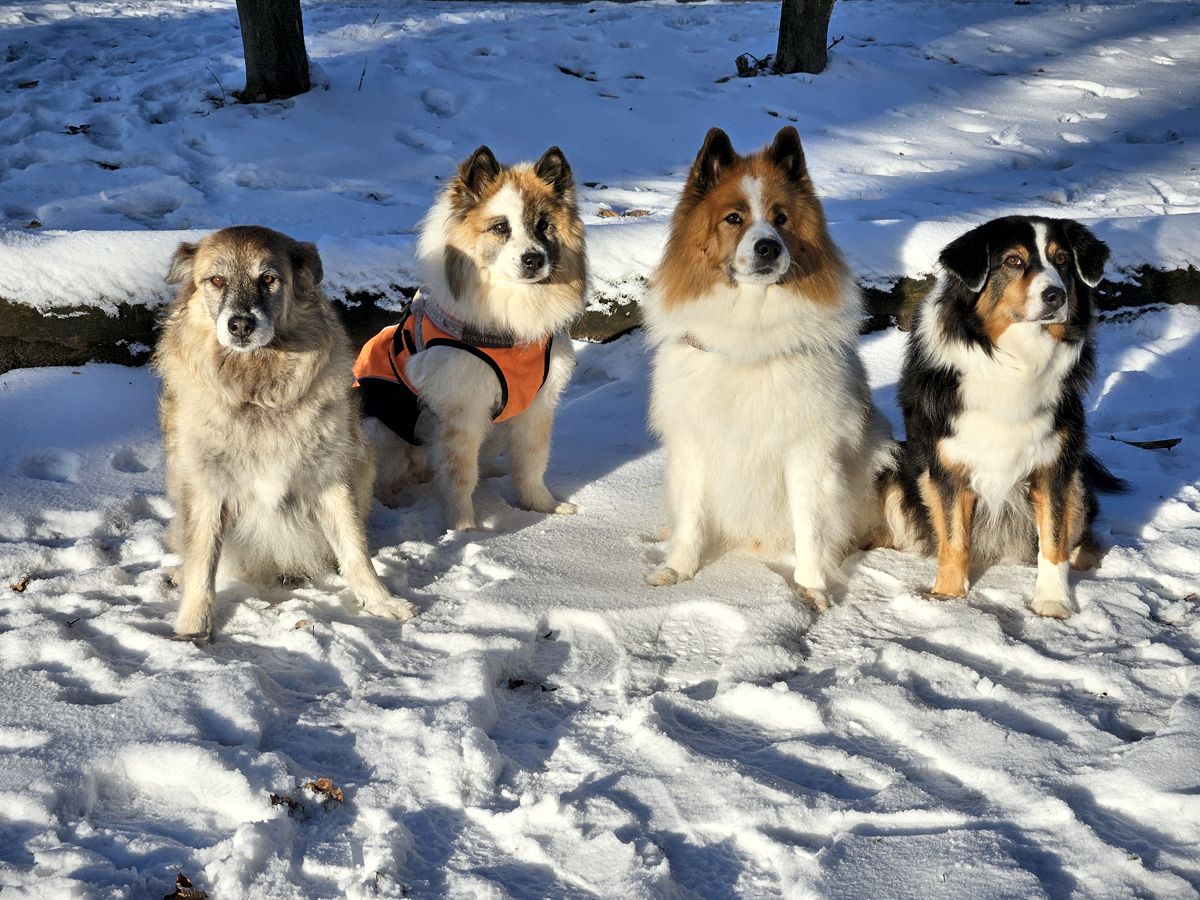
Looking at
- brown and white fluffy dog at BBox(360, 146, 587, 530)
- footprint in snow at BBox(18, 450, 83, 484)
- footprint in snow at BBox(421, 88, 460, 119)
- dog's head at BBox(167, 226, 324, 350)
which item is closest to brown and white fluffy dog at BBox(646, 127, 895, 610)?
brown and white fluffy dog at BBox(360, 146, 587, 530)

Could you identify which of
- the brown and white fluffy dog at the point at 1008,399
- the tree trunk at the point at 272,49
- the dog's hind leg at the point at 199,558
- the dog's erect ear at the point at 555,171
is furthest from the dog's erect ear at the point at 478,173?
the tree trunk at the point at 272,49

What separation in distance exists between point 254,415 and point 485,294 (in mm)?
1301

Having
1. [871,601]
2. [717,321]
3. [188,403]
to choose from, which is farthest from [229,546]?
[871,601]

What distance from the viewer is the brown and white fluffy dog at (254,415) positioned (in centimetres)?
331

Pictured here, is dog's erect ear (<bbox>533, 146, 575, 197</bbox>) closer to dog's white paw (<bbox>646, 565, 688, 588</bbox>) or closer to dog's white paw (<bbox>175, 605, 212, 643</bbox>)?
dog's white paw (<bbox>646, 565, 688, 588</bbox>)

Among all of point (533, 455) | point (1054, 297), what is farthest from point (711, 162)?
point (533, 455)

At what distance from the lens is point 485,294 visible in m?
4.39

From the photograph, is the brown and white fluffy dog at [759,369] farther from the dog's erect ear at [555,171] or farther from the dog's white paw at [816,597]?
the dog's erect ear at [555,171]

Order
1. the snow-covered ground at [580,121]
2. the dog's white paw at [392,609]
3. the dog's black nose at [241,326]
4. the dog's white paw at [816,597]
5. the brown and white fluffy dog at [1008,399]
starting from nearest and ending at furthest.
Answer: the dog's black nose at [241,326] → the brown and white fluffy dog at [1008,399] → the dog's white paw at [392,609] → the dog's white paw at [816,597] → the snow-covered ground at [580,121]

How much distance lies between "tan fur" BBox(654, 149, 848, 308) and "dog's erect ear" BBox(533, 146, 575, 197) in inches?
29.8

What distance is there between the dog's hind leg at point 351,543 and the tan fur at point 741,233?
144cm

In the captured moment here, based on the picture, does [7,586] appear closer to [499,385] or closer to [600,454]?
[499,385]

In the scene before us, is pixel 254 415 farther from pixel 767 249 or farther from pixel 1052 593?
pixel 1052 593

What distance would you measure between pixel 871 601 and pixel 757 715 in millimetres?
1013
